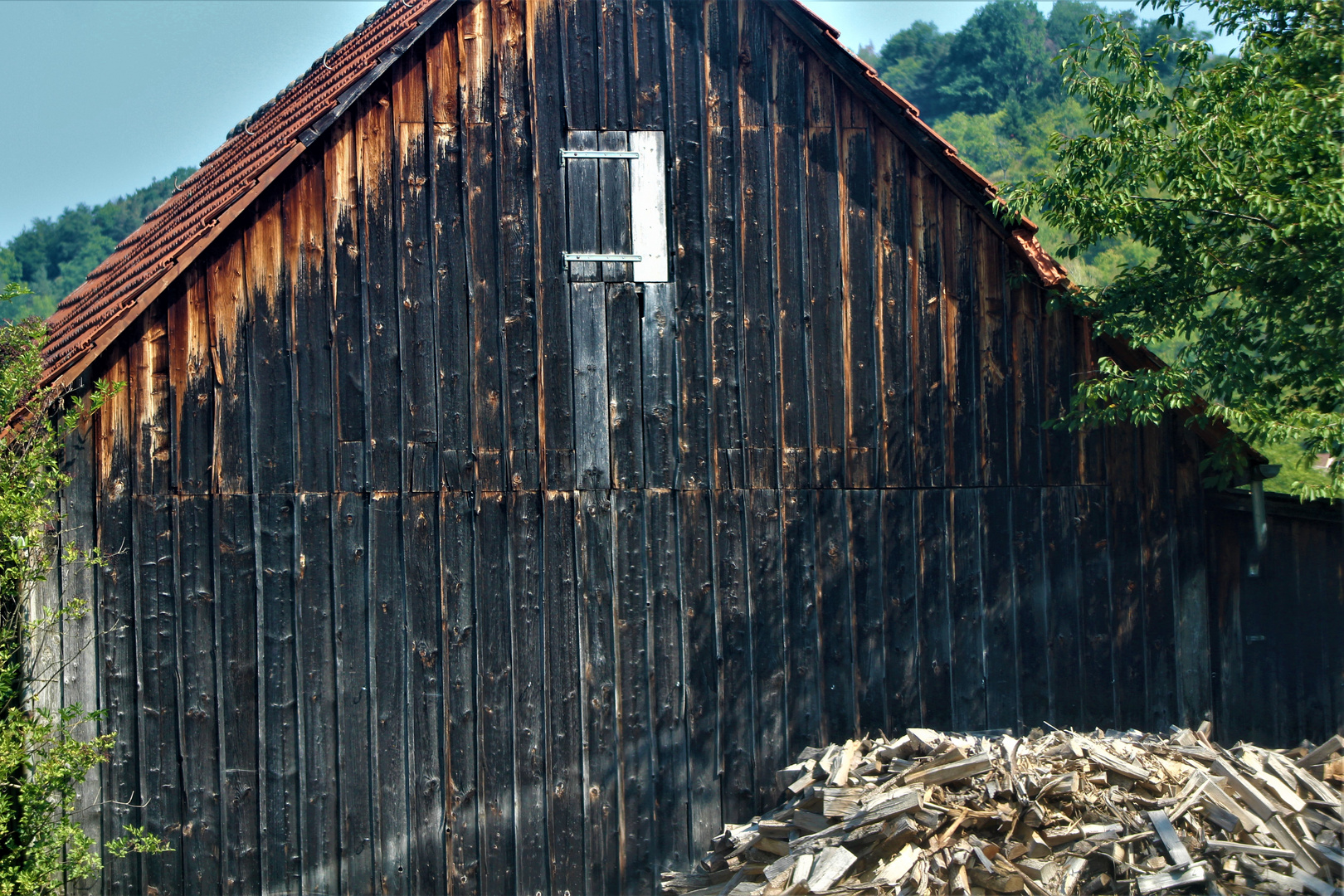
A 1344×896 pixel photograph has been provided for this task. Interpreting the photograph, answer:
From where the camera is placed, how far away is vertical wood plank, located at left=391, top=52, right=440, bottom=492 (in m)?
8.26

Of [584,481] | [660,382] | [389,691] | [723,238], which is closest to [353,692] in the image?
[389,691]

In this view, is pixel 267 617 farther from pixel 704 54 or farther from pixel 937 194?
pixel 937 194

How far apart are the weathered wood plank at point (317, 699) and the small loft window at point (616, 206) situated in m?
2.63

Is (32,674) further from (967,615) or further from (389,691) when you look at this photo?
(967,615)

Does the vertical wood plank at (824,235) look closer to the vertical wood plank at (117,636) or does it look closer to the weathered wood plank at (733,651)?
the weathered wood plank at (733,651)

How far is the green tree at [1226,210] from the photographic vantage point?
797 cm

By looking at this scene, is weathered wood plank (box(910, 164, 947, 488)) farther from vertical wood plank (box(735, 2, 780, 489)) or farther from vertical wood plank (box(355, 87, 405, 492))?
vertical wood plank (box(355, 87, 405, 492))

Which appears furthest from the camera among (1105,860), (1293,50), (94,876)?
(1293,50)

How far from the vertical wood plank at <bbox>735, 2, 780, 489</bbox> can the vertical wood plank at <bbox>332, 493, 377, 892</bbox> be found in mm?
2992

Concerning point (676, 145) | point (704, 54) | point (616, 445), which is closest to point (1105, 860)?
point (616, 445)

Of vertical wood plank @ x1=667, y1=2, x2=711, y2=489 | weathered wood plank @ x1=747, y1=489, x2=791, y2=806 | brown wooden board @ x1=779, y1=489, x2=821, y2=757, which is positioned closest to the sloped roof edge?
vertical wood plank @ x1=667, y1=2, x2=711, y2=489

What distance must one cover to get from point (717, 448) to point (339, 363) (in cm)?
283

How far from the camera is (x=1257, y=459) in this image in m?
8.63

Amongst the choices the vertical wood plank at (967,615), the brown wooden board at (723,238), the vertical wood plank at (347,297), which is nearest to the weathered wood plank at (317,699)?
the vertical wood plank at (347,297)
